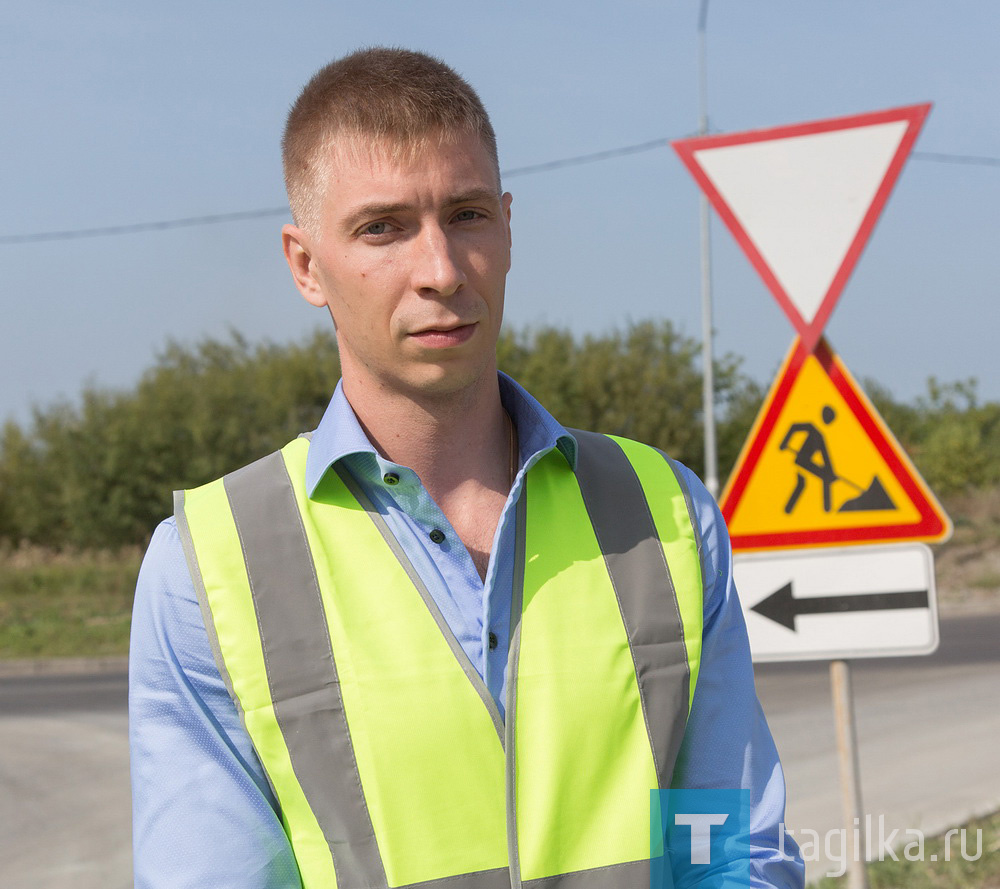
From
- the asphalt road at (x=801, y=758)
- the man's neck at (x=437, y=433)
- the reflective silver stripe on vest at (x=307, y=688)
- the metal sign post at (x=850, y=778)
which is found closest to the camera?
the reflective silver stripe on vest at (x=307, y=688)

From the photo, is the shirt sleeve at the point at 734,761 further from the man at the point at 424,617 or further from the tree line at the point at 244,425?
the tree line at the point at 244,425

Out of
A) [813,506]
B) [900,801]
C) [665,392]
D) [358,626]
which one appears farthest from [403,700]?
[665,392]

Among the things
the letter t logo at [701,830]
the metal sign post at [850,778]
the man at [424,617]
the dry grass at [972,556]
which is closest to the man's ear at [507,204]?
the man at [424,617]

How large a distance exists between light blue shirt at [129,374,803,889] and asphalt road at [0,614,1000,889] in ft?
13.0

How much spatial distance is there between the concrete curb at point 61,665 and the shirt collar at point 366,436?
16.4 meters

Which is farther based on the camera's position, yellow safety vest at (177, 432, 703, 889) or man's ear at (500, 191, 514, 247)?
man's ear at (500, 191, 514, 247)

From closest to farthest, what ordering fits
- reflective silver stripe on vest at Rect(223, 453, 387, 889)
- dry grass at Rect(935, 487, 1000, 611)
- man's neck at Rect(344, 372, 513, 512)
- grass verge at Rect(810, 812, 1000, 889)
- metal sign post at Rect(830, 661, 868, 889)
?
reflective silver stripe on vest at Rect(223, 453, 387, 889), man's neck at Rect(344, 372, 513, 512), metal sign post at Rect(830, 661, 868, 889), grass verge at Rect(810, 812, 1000, 889), dry grass at Rect(935, 487, 1000, 611)

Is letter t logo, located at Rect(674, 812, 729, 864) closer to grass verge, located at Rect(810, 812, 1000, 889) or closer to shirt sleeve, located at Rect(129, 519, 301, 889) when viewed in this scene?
shirt sleeve, located at Rect(129, 519, 301, 889)

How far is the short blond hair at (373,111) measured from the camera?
5.68 ft

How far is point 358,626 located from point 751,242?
242cm

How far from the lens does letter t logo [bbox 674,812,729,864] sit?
1.68m

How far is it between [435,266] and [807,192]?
225 centimetres

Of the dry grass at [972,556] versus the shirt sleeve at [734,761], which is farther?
the dry grass at [972,556]

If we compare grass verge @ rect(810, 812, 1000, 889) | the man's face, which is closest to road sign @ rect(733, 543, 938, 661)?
grass verge @ rect(810, 812, 1000, 889)
